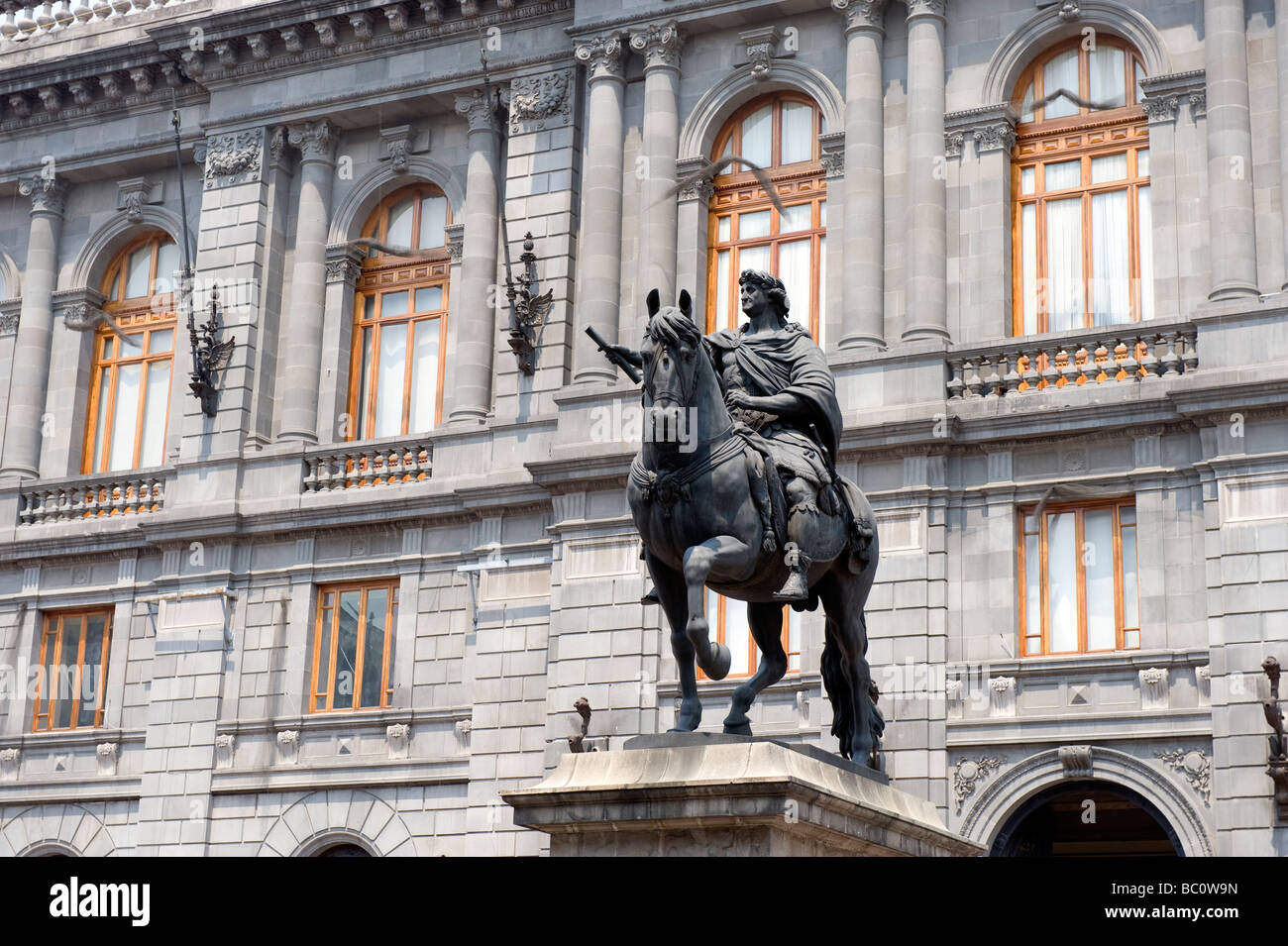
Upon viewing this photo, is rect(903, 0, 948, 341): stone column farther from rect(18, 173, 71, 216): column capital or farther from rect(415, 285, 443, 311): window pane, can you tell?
rect(18, 173, 71, 216): column capital

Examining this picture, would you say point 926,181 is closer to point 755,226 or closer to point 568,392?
point 755,226

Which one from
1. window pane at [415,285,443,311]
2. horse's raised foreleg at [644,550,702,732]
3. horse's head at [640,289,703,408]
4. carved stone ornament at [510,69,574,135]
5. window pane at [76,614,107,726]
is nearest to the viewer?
horse's head at [640,289,703,408]

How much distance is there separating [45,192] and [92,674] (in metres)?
10.5

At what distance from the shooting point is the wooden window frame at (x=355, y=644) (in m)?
33.7

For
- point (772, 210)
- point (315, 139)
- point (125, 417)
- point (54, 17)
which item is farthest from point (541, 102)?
point (54, 17)

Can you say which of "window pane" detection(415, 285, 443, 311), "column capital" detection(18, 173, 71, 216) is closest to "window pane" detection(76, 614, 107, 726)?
"window pane" detection(415, 285, 443, 311)

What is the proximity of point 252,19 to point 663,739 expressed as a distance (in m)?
26.5

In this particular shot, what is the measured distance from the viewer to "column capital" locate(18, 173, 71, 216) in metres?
40.0

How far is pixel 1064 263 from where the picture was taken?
30719 mm

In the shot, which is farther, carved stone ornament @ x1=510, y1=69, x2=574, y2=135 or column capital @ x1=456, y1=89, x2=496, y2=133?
column capital @ x1=456, y1=89, x2=496, y2=133

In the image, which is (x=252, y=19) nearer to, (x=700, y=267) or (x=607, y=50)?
(x=607, y=50)

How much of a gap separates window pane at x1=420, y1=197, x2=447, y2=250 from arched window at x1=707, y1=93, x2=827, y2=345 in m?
5.93

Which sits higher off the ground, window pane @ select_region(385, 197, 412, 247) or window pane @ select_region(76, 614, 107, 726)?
window pane @ select_region(385, 197, 412, 247)

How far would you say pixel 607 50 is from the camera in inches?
1345
